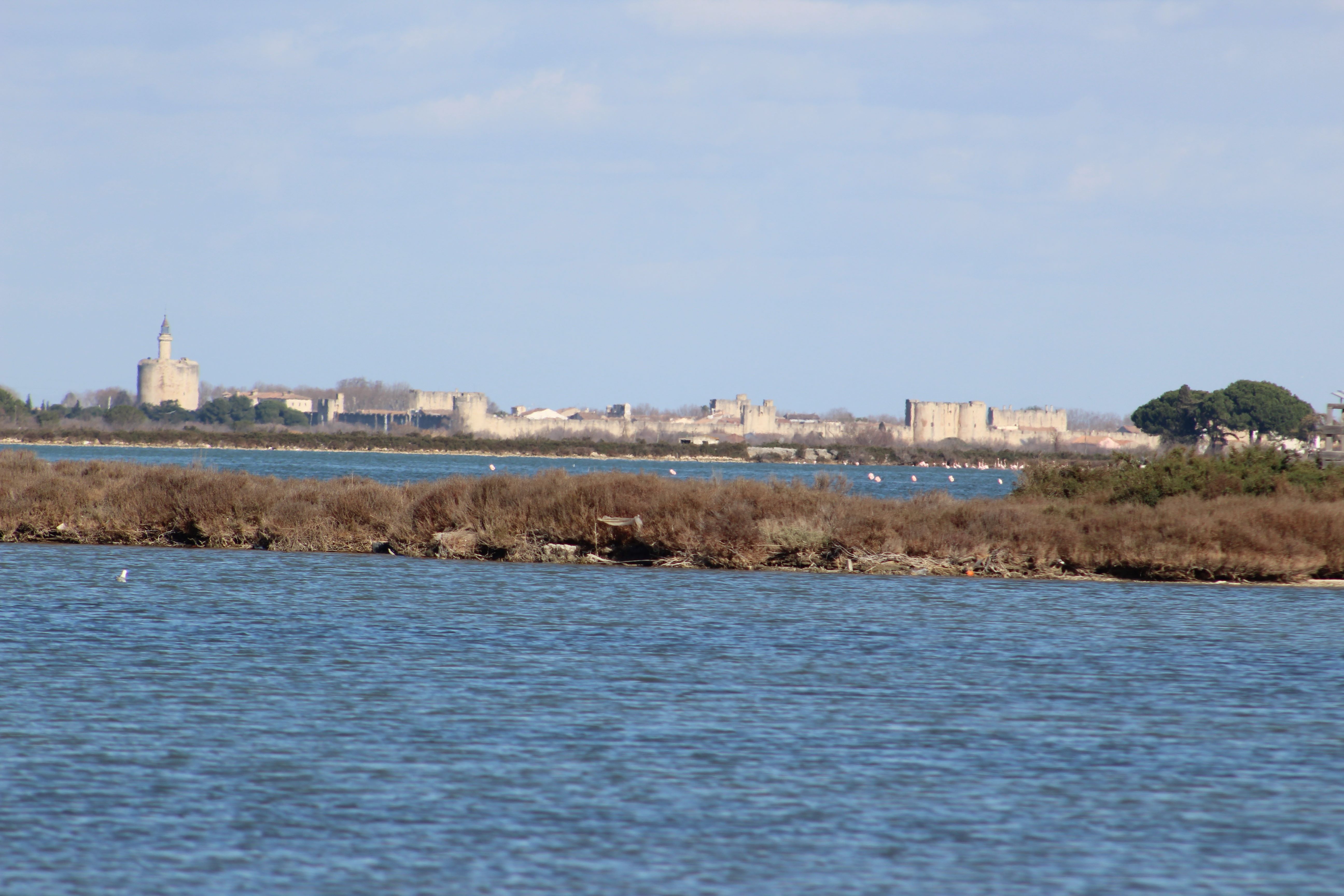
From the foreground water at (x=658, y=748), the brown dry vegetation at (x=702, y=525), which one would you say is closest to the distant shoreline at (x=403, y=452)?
the brown dry vegetation at (x=702, y=525)

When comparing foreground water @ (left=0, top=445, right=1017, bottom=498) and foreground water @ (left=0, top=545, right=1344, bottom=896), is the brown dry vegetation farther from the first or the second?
foreground water @ (left=0, top=445, right=1017, bottom=498)

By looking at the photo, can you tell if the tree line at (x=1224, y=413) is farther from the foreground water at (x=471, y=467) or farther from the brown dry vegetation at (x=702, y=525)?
the brown dry vegetation at (x=702, y=525)

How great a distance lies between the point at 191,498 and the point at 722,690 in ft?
63.7

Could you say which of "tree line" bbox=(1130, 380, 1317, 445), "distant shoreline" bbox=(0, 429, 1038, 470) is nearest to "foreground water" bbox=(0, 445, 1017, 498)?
"distant shoreline" bbox=(0, 429, 1038, 470)

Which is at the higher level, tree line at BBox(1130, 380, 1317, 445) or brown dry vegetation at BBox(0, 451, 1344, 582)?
tree line at BBox(1130, 380, 1317, 445)

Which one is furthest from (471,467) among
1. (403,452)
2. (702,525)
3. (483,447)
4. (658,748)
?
(658,748)

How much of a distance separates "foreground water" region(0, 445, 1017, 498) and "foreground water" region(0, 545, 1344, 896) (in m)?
23.0

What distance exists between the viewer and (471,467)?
110 metres

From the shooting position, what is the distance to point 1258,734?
13055 millimetres

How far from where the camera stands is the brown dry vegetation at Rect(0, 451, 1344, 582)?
27.2m

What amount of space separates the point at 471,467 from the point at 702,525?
83.5 metres

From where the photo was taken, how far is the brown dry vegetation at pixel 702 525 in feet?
89.4

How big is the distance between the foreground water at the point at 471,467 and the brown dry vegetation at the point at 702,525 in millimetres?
7518

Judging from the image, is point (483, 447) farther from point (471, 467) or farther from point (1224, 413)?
point (1224, 413)
